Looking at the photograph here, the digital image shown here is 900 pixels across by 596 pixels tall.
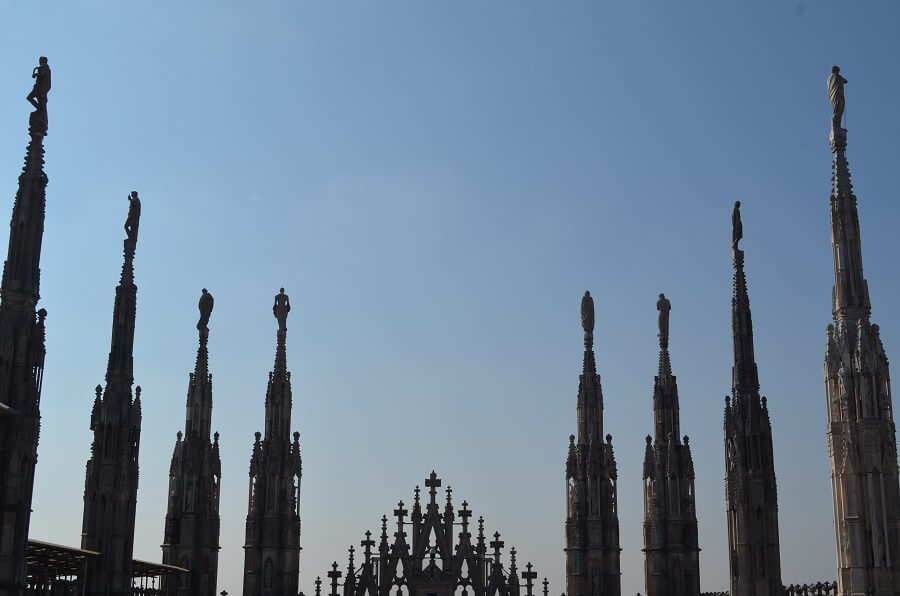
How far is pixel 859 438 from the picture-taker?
105ft

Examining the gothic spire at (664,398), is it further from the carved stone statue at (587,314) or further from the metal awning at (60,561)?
the metal awning at (60,561)

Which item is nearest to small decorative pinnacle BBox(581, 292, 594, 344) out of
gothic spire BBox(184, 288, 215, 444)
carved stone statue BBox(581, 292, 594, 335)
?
carved stone statue BBox(581, 292, 594, 335)

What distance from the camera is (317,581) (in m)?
52.2

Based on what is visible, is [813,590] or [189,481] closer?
[813,590]

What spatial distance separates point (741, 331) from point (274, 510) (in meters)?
21.8

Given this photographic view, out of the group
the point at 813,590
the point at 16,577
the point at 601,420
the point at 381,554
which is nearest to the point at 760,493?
the point at 813,590

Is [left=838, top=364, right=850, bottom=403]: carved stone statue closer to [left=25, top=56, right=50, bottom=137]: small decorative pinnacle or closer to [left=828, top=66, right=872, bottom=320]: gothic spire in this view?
[left=828, top=66, right=872, bottom=320]: gothic spire

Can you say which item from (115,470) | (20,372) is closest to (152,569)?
(115,470)

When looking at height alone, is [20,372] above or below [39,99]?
below

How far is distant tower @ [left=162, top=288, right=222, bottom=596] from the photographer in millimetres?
49719

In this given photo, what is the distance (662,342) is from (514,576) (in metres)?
12.9

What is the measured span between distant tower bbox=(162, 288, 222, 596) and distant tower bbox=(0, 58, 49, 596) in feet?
62.2

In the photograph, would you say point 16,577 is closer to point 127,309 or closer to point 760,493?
point 127,309

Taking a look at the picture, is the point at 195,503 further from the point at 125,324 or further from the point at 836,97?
the point at 836,97
